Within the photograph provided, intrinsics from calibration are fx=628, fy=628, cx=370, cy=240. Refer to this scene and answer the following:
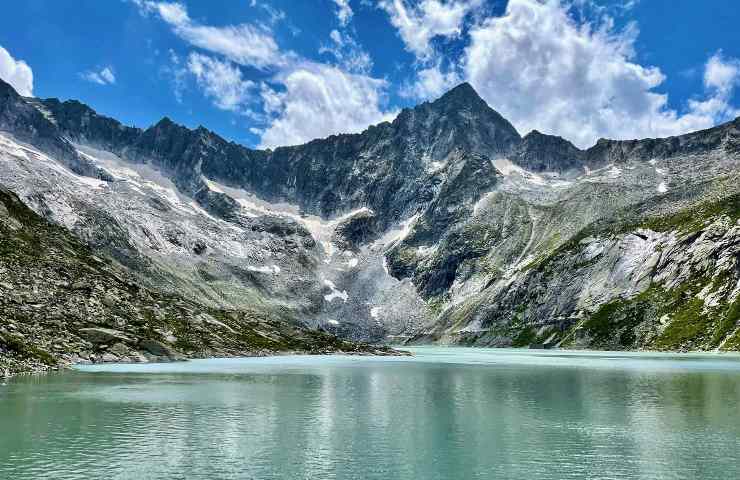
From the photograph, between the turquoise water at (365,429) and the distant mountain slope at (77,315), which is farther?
the distant mountain slope at (77,315)

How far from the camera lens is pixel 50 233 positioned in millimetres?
145125

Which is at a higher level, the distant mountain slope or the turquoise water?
the distant mountain slope

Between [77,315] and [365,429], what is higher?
[77,315]

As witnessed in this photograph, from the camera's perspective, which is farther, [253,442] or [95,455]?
[253,442]

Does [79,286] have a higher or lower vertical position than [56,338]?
higher

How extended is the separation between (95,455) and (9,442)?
22.0ft

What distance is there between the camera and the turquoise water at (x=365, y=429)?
33625 millimetres

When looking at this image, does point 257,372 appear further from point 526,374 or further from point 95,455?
point 95,455

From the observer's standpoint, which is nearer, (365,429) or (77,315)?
(365,429)

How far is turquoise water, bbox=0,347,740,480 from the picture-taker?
33625 mm

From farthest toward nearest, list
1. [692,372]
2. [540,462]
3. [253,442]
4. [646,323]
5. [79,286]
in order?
[646,323]
[79,286]
[692,372]
[253,442]
[540,462]

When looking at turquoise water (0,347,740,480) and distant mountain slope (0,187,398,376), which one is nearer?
turquoise water (0,347,740,480)

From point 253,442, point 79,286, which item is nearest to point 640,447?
point 253,442

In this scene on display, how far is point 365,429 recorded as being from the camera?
152 feet
